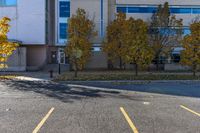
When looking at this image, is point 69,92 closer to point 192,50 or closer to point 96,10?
point 192,50

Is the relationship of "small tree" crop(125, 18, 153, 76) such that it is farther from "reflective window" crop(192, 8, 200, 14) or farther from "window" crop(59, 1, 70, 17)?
"reflective window" crop(192, 8, 200, 14)

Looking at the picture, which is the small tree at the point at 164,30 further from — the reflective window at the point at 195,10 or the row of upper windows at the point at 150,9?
the reflective window at the point at 195,10

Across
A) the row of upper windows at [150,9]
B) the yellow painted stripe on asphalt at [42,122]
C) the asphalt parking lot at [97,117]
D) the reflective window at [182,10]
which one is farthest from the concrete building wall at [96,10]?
the yellow painted stripe on asphalt at [42,122]

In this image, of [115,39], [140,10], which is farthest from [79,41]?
[140,10]

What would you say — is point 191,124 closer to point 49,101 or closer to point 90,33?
point 49,101

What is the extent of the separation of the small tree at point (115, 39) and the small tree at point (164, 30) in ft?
16.1

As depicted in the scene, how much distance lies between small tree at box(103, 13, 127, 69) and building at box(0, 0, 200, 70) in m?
3.82

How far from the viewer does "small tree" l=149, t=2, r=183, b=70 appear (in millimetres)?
49500

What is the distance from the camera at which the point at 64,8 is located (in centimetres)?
5294

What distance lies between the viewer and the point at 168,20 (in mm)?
50312

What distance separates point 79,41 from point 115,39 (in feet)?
37.7

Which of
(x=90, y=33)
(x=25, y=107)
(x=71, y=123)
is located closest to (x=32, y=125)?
(x=71, y=123)

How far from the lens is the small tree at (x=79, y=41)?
36.7m

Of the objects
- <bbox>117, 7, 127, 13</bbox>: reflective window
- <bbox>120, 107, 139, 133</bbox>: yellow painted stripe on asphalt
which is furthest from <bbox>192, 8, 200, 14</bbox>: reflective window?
<bbox>120, 107, 139, 133</bbox>: yellow painted stripe on asphalt
